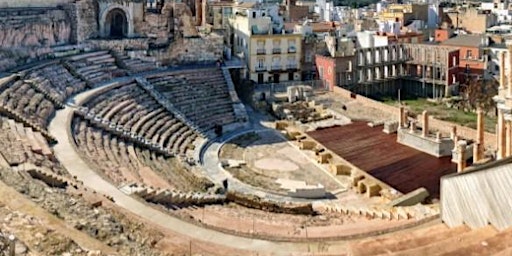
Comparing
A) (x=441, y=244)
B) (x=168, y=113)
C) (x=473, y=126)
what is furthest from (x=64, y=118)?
(x=473, y=126)

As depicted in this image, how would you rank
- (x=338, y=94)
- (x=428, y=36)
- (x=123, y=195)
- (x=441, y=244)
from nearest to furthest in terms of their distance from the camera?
1. (x=441, y=244)
2. (x=123, y=195)
3. (x=338, y=94)
4. (x=428, y=36)

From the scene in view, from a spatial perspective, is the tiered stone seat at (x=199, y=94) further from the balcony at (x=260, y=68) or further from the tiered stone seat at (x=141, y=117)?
the balcony at (x=260, y=68)

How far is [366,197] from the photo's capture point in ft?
96.2

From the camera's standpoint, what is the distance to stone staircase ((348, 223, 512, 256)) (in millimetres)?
12820

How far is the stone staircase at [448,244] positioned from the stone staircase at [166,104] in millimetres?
23970

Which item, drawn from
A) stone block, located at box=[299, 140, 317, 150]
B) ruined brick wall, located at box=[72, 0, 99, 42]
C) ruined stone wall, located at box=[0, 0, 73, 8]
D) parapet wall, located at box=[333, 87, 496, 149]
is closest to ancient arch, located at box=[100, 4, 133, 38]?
ruined brick wall, located at box=[72, 0, 99, 42]

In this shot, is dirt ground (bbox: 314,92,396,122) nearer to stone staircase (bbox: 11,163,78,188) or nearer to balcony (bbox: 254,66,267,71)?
balcony (bbox: 254,66,267,71)

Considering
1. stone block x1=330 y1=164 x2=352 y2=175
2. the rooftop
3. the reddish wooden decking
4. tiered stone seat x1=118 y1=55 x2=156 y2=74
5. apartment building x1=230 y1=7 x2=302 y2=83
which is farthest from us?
the rooftop

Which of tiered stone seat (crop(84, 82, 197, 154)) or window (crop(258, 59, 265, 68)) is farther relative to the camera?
window (crop(258, 59, 265, 68))

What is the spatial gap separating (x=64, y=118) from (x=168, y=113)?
27.6ft

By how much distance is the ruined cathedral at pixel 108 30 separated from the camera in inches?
1623

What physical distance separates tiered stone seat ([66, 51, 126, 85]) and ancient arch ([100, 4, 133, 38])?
13.9 ft

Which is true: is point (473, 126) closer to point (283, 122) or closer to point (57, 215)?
point (283, 122)

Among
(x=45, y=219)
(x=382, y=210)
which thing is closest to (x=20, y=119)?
(x=45, y=219)
